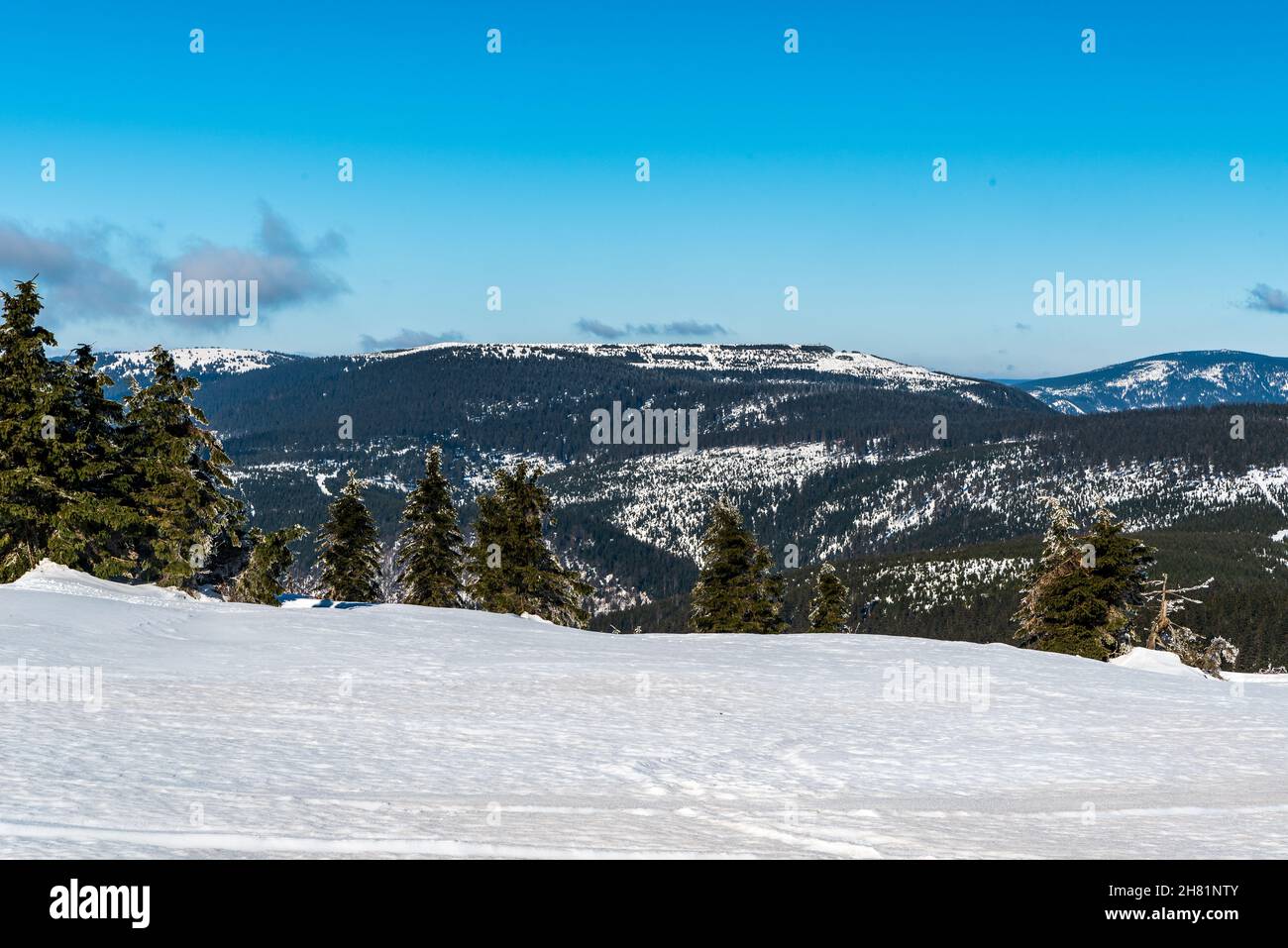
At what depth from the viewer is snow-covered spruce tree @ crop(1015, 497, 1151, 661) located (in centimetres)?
3744

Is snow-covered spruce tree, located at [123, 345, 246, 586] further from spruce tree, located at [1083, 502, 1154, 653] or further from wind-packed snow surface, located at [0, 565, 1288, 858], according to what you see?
spruce tree, located at [1083, 502, 1154, 653]

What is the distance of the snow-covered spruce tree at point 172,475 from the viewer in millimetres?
33156

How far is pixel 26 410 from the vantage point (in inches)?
1159

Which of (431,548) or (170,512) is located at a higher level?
(170,512)

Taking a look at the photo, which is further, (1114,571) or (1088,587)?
(1114,571)

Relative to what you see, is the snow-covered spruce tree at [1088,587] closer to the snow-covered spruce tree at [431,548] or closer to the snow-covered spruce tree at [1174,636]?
the snow-covered spruce tree at [1174,636]

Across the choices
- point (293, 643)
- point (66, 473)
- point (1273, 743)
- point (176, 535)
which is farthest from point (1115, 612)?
point (66, 473)

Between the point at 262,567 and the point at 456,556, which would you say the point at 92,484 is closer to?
the point at 262,567

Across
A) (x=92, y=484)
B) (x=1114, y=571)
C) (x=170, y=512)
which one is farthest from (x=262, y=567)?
(x=1114, y=571)

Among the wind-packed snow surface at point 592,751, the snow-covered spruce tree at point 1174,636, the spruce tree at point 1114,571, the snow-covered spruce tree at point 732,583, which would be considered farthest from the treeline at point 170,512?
the snow-covered spruce tree at point 1174,636

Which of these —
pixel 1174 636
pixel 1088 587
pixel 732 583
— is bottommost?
pixel 1174 636

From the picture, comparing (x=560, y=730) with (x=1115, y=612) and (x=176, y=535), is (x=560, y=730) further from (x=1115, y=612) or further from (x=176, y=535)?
(x=1115, y=612)

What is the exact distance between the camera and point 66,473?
99.2ft

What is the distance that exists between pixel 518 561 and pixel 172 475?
14950 millimetres
